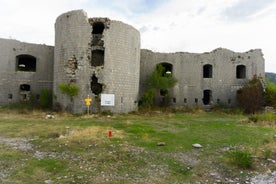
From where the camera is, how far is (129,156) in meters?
6.84

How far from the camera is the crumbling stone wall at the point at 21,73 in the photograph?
18.9m

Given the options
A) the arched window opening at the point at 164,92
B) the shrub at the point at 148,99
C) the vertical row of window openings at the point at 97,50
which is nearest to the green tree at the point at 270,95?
the arched window opening at the point at 164,92

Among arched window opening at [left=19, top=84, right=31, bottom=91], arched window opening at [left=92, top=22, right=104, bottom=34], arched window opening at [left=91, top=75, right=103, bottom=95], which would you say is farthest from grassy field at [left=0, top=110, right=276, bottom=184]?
arched window opening at [left=19, top=84, right=31, bottom=91]

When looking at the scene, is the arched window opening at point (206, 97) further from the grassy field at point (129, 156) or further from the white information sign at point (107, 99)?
the grassy field at point (129, 156)

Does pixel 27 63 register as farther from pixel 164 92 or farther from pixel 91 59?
pixel 164 92

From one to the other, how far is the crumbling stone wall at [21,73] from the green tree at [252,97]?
50.6ft

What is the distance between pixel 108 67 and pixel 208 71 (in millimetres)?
11173

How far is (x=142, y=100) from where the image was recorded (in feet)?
64.2

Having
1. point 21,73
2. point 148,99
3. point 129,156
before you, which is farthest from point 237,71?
point 129,156

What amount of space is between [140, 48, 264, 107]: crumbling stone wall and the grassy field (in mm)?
11595

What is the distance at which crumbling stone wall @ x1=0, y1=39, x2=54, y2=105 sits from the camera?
18.9 meters

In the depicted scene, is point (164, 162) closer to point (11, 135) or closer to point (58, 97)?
point (11, 135)

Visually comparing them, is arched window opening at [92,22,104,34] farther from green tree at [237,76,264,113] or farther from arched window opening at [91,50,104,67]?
green tree at [237,76,264,113]

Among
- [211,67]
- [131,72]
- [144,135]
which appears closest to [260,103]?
[211,67]
